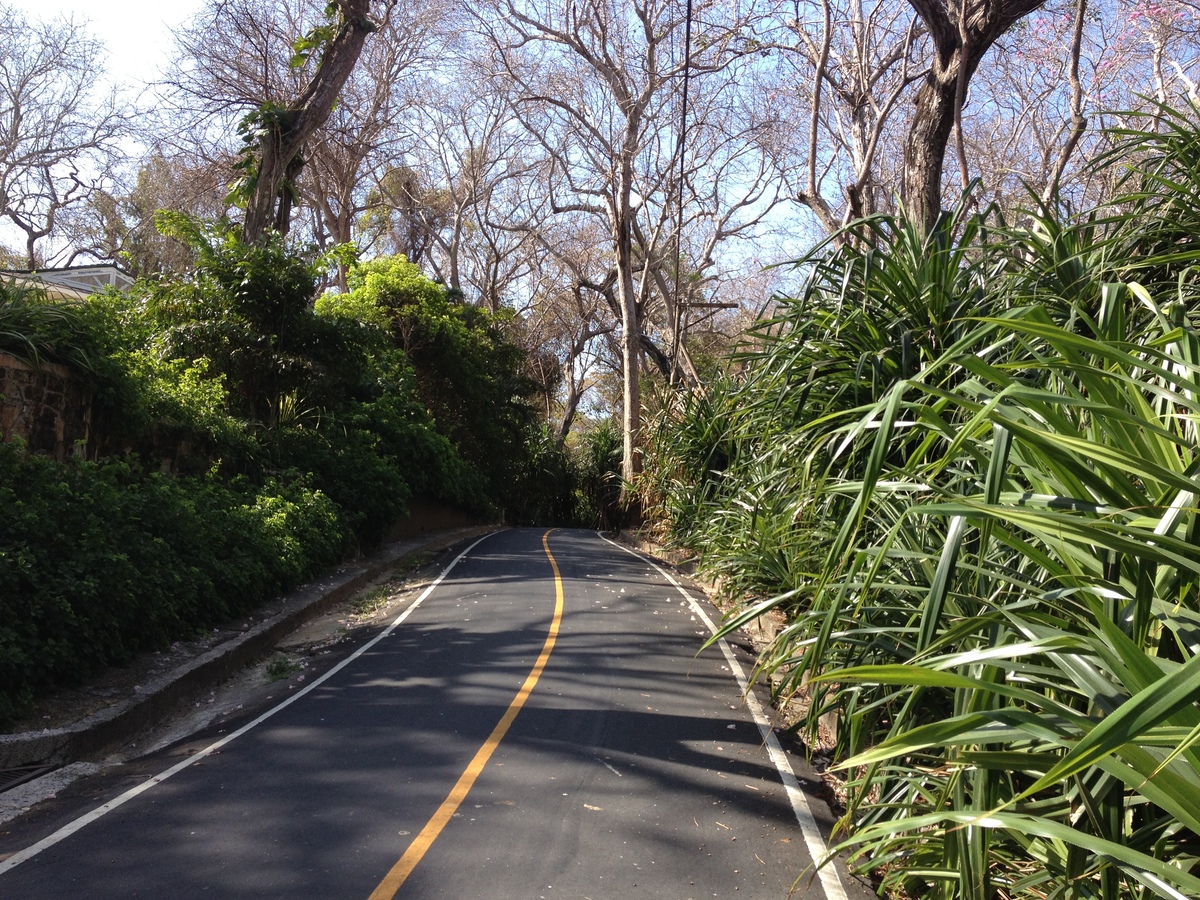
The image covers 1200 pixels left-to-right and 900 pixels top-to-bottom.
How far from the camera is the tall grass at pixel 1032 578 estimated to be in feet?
9.79

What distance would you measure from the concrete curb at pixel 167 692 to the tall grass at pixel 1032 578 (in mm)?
5132

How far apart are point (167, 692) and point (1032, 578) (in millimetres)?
7343

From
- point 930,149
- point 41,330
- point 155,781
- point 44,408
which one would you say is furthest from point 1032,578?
point 41,330

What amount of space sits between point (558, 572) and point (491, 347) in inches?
798

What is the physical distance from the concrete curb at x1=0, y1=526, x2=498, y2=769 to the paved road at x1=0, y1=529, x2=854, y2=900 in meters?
0.87

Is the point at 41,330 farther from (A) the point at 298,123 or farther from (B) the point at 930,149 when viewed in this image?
(B) the point at 930,149

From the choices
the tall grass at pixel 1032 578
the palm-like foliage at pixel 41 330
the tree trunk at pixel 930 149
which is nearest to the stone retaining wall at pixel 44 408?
the palm-like foliage at pixel 41 330

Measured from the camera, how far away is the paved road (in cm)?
501

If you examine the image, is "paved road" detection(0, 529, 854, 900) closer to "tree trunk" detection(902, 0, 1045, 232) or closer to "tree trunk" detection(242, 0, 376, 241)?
"tree trunk" detection(902, 0, 1045, 232)

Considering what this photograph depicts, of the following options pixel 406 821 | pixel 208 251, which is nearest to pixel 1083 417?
pixel 406 821

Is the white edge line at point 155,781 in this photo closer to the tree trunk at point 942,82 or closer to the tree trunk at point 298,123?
the tree trunk at point 942,82

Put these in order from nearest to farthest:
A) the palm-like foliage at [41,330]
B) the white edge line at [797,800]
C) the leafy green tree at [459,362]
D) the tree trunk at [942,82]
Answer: the white edge line at [797,800] < the tree trunk at [942,82] < the palm-like foliage at [41,330] < the leafy green tree at [459,362]

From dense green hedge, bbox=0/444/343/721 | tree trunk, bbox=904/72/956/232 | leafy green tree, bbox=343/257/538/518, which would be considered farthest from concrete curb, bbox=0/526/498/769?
leafy green tree, bbox=343/257/538/518

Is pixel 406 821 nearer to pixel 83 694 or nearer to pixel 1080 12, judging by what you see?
pixel 83 694
